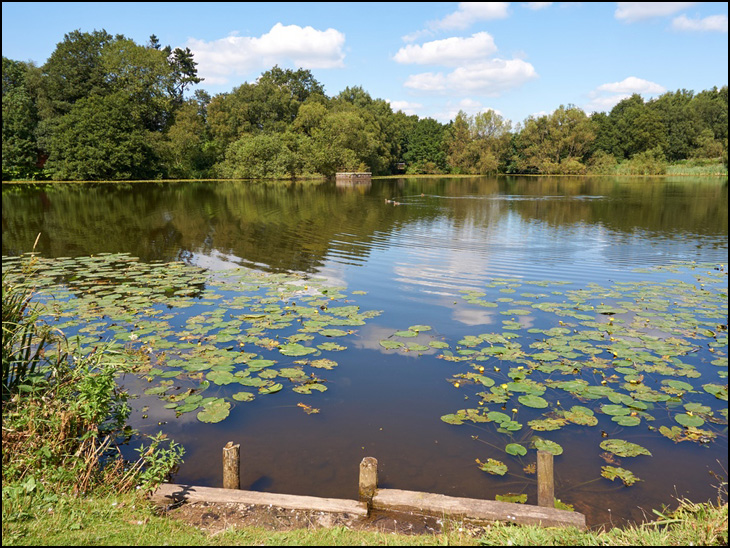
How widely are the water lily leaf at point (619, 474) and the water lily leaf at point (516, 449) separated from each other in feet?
3.09

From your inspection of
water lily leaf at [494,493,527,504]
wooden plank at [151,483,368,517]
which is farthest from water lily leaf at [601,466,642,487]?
wooden plank at [151,483,368,517]

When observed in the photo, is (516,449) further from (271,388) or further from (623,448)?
(271,388)

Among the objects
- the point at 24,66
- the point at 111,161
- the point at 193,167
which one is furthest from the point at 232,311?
the point at 24,66

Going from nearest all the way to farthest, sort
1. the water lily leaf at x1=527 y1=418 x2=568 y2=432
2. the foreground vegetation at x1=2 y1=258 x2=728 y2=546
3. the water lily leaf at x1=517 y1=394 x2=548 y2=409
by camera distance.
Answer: the foreground vegetation at x1=2 y1=258 x2=728 y2=546
the water lily leaf at x1=527 y1=418 x2=568 y2=432
the water lily leaf at x1=517 y1=394 x2=548 y2=409

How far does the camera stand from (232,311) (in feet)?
39.4

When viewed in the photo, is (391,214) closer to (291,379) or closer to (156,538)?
(291,379)

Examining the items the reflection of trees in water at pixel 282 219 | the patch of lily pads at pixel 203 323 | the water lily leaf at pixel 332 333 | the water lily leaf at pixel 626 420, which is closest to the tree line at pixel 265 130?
the reflection of trees in water at pixel 282 219

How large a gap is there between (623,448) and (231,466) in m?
4.95

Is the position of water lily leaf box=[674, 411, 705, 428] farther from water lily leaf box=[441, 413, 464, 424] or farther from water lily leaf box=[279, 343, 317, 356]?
water lily leaf box=[279, 343, 317, 356]

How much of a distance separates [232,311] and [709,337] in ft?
34.2

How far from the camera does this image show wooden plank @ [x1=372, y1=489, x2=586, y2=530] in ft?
15.6

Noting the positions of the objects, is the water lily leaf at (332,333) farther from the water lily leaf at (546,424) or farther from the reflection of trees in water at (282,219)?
the reflection of trees in water at (282,219)

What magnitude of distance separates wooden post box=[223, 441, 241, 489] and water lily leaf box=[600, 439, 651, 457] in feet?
15.3

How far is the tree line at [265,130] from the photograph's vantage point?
2429 inches
